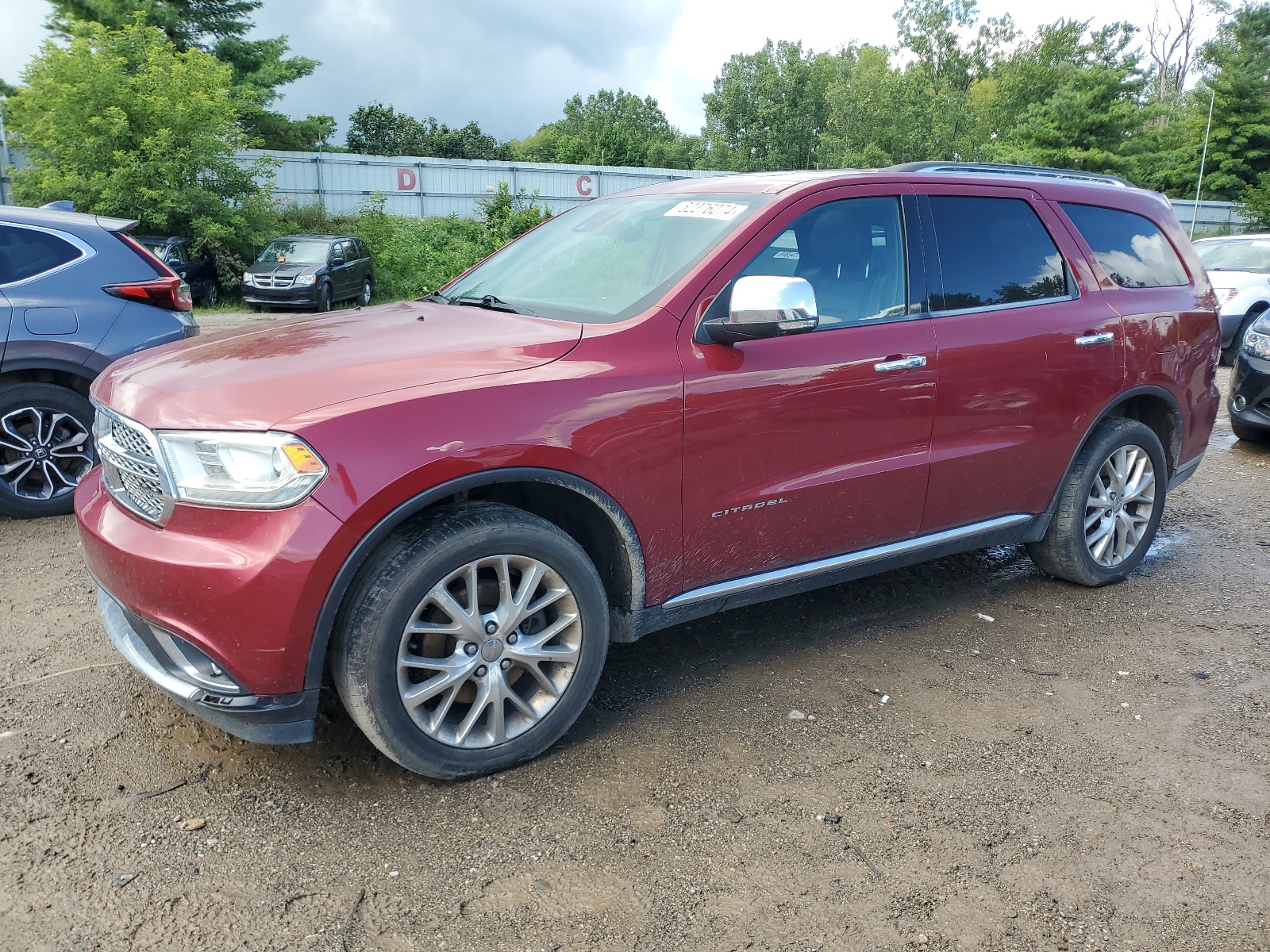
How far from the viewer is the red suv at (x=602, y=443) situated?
270 cm

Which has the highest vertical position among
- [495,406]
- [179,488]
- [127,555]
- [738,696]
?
[495,406]

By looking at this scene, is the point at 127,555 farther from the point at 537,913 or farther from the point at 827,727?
the point at 827,727

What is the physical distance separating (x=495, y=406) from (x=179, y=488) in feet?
2.89

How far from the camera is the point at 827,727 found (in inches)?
136

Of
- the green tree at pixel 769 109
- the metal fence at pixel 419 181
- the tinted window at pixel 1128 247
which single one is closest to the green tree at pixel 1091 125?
the metal fence at pixel 419 181

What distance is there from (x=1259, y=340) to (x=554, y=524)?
7215mm

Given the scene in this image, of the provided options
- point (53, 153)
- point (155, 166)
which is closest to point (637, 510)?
point (155, 166)

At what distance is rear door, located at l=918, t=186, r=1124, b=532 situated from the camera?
13.0 ft

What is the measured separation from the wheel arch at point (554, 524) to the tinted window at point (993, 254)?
167 cm

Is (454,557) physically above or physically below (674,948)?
above

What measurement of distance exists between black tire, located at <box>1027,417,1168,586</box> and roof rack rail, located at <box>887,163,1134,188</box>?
117 centimetres

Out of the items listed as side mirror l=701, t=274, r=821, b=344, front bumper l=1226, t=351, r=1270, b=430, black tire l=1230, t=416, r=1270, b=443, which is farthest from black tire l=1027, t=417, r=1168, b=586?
black tire l=1230, t=416, r=1270, b=443

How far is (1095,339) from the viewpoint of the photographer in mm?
4395

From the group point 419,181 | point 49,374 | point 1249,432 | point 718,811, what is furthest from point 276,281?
point 718,811
